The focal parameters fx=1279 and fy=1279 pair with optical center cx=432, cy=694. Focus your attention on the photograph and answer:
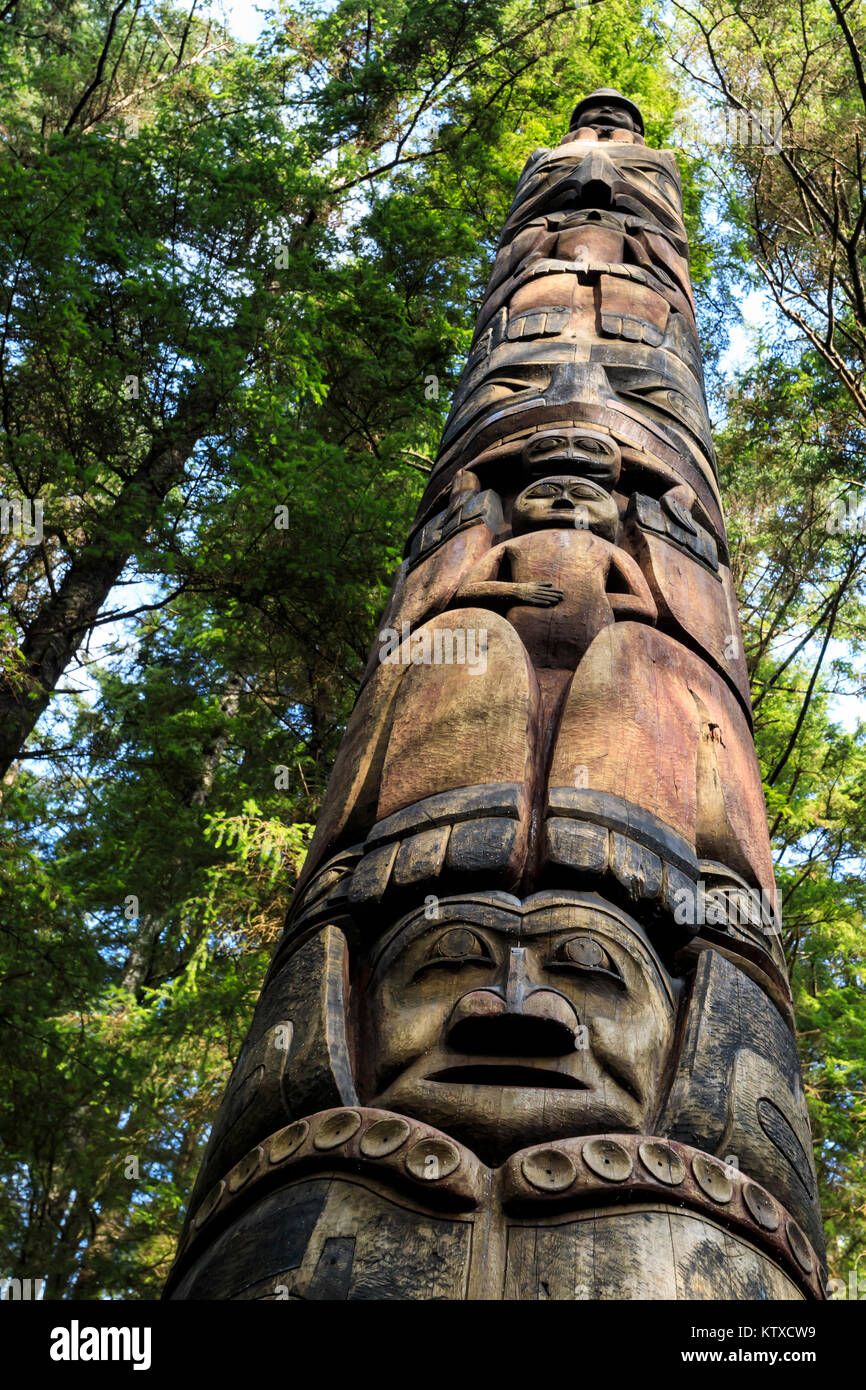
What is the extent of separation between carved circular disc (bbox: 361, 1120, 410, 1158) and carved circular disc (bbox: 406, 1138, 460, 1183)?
0.04 meters

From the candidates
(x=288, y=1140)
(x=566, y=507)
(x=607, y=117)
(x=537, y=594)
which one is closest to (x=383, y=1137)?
(x=288, y=1140)

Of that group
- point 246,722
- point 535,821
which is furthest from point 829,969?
point 535,821

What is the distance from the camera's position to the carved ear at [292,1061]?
2908 millimetres

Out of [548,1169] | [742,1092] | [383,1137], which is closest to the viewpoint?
[548,1169]

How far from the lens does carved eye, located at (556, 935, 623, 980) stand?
116 inches

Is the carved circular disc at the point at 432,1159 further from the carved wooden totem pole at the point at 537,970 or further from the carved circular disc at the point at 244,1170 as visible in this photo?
the carved circular disc at the point at 244,1170

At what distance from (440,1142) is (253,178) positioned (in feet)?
25.5

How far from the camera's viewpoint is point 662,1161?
2533 mm

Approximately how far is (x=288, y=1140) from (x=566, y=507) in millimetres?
2783

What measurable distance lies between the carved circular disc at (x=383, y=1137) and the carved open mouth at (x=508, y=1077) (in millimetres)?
202

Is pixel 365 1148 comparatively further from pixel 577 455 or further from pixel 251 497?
pixel 251 497

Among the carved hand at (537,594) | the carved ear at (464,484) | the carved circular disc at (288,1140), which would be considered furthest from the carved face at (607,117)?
the carved circular disc at (288,1140)

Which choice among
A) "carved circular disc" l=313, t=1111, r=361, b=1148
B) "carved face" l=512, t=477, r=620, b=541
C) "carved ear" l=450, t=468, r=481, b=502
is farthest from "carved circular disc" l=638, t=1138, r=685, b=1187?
"carved ear" l=450, t=468, r=481, b=502

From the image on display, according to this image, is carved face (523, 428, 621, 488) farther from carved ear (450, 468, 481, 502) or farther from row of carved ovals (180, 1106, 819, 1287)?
row of carved ovals (180, 1106, 819, 1287)
